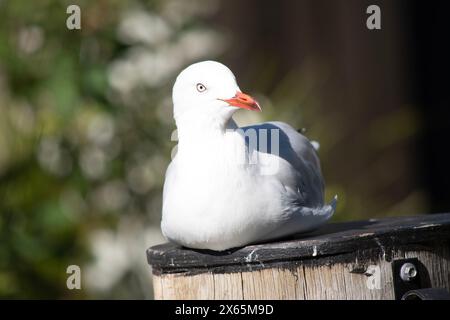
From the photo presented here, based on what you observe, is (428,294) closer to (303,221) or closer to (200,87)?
(303,221)

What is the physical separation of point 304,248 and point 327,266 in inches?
2.7

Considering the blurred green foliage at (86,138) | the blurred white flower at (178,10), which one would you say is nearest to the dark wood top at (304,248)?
the blurred green foliage at (86,138)

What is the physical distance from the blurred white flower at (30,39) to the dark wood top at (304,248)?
1387mm

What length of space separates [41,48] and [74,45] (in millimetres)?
136

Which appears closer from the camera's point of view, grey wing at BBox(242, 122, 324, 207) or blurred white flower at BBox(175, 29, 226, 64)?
grey wing at BBox(242, 122, 324, 207)

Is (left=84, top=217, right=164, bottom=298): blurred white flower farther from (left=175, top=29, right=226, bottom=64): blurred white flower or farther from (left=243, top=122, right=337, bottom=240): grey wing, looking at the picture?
(left=243, top=122, right=337, bottom=240): grey wing

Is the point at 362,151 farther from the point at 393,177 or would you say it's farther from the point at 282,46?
the point at 282,46

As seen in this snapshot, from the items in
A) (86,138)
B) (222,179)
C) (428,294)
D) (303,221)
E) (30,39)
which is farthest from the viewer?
(86,138)

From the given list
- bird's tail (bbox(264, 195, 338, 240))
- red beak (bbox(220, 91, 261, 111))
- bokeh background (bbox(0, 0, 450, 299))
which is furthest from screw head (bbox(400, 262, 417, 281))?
bokeh background (bbox(0, 0, 450, 299))

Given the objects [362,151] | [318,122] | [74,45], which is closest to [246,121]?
[318,122]

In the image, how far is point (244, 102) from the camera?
2.25 m

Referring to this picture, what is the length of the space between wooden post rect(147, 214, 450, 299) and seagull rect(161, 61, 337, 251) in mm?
54

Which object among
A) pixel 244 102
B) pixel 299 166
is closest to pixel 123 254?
pixel 299 166

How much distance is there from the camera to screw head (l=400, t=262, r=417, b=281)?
2.22 metres
